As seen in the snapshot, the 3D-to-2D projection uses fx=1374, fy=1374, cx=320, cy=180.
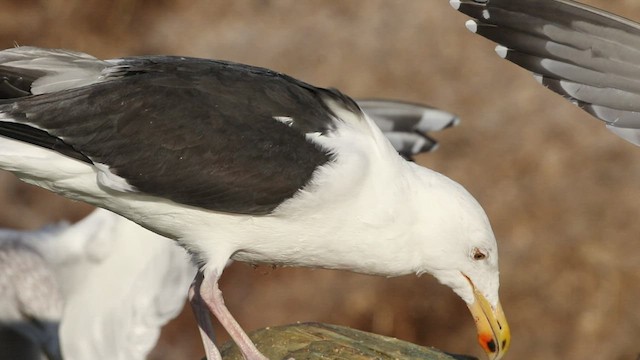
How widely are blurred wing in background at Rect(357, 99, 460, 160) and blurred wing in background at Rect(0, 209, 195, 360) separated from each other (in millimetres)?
968

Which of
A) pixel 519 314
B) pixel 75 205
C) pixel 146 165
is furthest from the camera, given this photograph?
pixel 75 205

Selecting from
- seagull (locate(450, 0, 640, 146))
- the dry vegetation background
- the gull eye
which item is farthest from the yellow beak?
the dry vegetation background

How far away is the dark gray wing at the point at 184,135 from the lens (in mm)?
3738

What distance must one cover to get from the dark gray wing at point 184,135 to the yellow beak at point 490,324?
72 centimetres

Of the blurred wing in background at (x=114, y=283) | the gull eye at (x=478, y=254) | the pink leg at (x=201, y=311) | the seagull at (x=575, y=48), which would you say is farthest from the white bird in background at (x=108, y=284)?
the seagull at (x=575, y=48)

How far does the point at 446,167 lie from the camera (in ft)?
24.8

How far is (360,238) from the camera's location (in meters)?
3.86

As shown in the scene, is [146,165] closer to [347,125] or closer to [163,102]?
[163,102]

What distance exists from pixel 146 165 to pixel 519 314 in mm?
3885

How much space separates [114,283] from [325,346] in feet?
3.84

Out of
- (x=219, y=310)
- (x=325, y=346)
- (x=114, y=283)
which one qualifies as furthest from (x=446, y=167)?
(x=219, y=310)

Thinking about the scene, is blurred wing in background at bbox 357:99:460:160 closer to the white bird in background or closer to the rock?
the white bird in background

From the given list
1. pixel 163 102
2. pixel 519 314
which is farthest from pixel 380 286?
pixel 163 102

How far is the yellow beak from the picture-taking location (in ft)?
13.5
